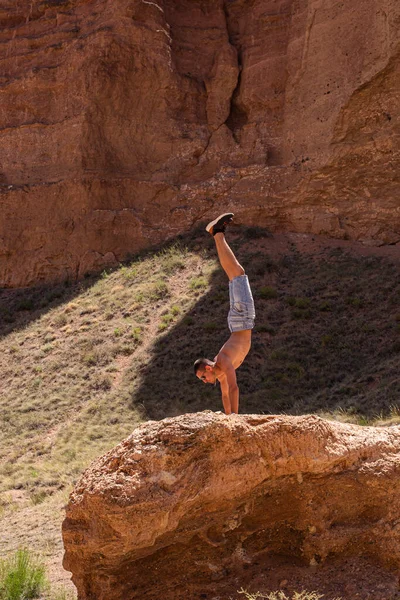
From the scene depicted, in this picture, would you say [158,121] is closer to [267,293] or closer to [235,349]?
[267,293]

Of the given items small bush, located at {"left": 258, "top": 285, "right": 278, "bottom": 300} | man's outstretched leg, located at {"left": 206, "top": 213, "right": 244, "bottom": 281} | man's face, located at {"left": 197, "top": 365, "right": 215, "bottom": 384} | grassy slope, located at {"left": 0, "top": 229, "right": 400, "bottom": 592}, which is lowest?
grassy slope, located at {"left": 0, "top": 229, "right": 400, "bottom": 592}

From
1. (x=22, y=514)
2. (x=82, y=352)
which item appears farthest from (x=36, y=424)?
(x=22, y=514)

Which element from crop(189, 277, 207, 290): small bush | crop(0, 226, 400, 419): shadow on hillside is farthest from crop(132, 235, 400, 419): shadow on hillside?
crop(189, 277, 207, 290): small bush

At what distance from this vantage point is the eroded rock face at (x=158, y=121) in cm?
2358

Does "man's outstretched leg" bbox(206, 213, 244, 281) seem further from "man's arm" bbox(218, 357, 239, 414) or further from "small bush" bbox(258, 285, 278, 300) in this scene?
"small bush" bbox(258, 285, 278, 300)

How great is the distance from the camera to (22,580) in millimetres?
6250

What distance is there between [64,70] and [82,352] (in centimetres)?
1256

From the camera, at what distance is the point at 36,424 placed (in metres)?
17.0

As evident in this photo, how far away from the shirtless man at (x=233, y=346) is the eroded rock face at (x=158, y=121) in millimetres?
16423

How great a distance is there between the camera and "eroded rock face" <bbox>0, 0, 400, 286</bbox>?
23578 mm

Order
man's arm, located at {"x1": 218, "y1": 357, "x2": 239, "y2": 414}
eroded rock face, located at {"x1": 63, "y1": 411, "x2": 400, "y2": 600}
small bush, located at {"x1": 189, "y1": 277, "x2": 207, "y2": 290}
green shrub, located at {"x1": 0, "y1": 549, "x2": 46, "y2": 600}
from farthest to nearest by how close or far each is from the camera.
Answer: small bush, located at {"x1": 189, "y1": 277, "x2": 207, "y2": 290}
man's arm, located at {"x1": 218, "y1": 357, "x2": 239, "y2": 414}
green shrub, located at {"x1": 0, "y1": 549, "x2": 46, "y2": 600}
eroded rock face, located at {"x1": 63, "y1": 411, "x2": 400, "y2": 600}

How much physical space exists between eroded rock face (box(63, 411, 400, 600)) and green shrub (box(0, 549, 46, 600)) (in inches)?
66.9

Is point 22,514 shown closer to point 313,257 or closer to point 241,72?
point 313,257

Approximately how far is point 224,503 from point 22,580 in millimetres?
2591
